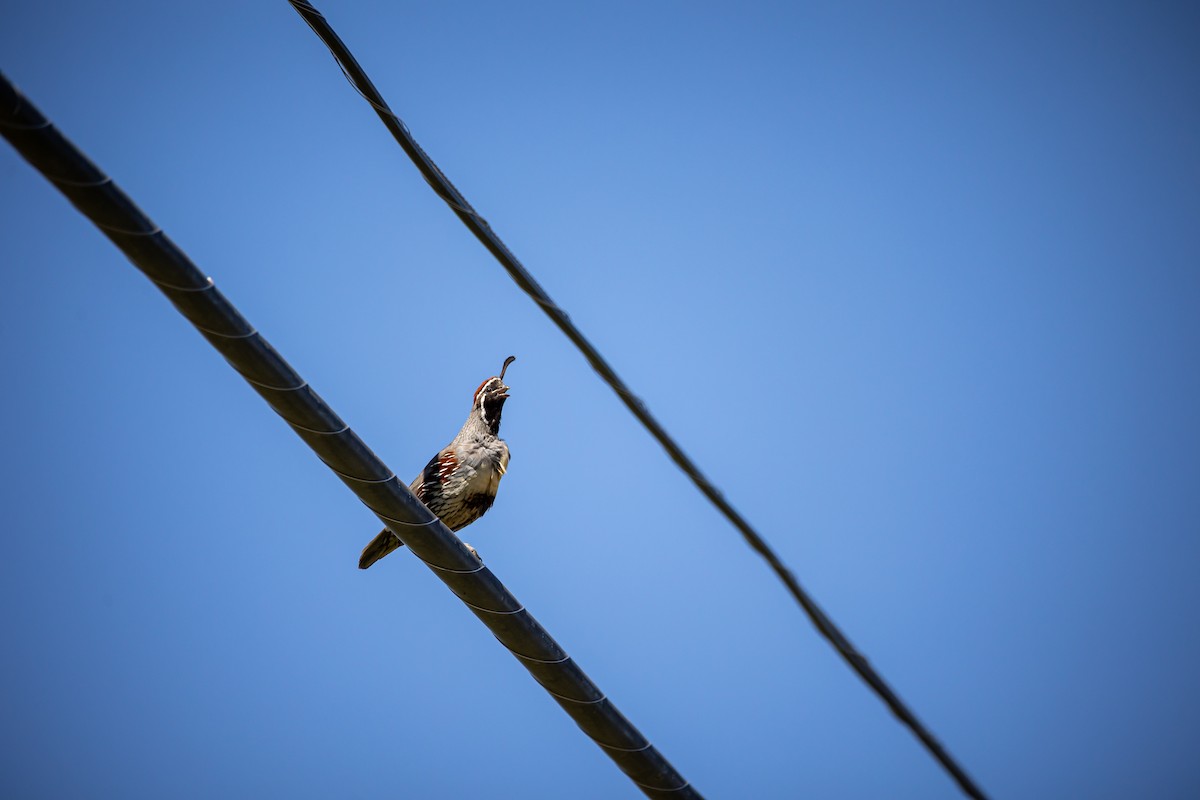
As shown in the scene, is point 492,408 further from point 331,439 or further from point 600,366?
point 331,439

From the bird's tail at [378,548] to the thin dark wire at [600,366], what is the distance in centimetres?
274

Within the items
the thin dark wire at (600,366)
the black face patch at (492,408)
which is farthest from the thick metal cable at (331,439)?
the black face patch at (492,408)

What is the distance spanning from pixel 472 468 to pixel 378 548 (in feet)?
2.98

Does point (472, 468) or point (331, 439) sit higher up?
point (331, 439)

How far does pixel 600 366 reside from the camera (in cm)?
473

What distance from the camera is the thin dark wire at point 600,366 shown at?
4480mm

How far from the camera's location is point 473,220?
4.62m

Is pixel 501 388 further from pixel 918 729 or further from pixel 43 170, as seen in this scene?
pixel 43 170

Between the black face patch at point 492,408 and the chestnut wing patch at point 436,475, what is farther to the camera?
the black face patch at point 492,408

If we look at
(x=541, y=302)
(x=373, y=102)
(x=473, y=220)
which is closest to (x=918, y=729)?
(x=541, y=302)

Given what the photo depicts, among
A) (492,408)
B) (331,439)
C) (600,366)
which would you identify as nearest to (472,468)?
(492,408)

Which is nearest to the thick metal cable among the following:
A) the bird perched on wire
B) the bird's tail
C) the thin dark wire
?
the thin dark wire

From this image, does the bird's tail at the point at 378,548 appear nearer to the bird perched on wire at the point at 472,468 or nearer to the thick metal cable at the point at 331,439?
the bird perched on wire at the point at 472,468

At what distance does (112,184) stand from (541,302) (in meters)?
1.95
